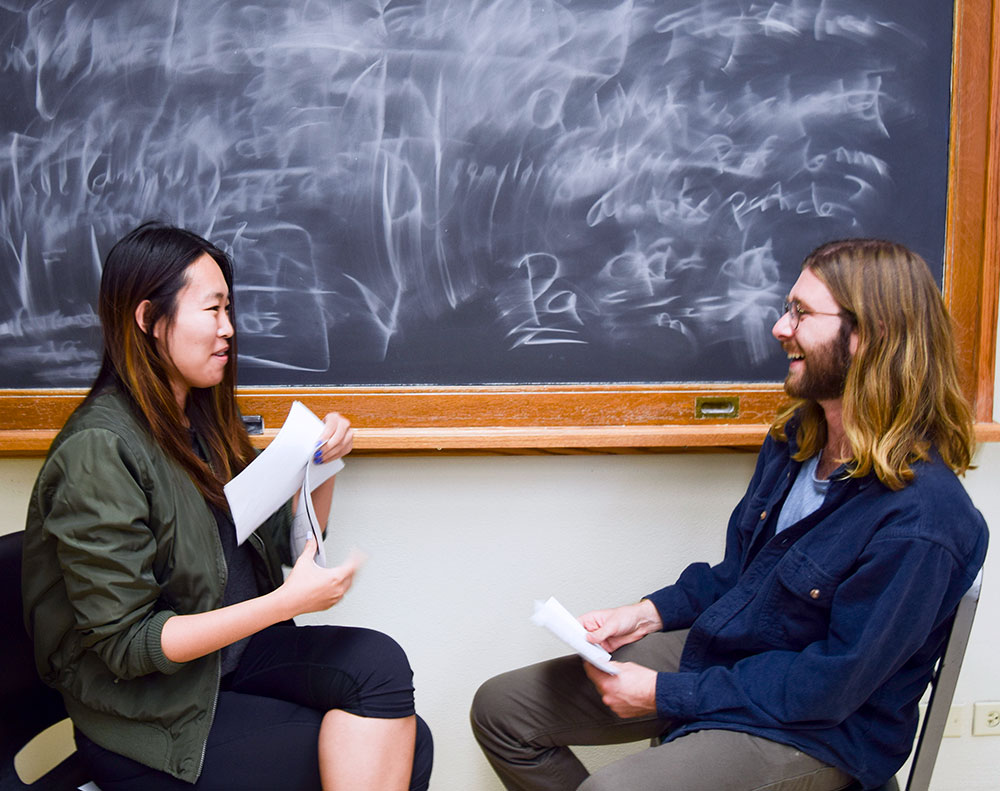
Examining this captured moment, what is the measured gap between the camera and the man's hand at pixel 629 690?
1.34m

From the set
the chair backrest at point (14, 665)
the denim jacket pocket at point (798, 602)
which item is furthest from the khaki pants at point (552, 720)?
the chair backrest at point (14, 665)

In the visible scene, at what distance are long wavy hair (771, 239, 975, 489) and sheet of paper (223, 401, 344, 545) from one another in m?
0.90

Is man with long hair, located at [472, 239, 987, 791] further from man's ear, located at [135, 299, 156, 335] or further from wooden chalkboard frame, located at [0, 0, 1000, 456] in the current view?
man's ear, located at [135, 299, 156, 335]

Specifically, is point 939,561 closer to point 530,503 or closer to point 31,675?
point 530,503

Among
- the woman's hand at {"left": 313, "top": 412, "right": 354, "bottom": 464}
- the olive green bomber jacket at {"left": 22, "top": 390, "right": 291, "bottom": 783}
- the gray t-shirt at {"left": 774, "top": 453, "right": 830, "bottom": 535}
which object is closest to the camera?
the olive green bomber jacket at {"left": 22, "top": 390, "right": 291, "bottom": 783}

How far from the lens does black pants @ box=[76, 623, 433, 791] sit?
4.03ft

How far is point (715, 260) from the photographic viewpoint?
177 cm

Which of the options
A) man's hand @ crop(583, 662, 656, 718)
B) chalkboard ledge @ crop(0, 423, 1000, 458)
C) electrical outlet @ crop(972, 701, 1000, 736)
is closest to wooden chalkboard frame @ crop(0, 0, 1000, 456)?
chalkboard ledge @ crop(0, 423, 1000, 458)

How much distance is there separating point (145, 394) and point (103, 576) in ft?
0.99

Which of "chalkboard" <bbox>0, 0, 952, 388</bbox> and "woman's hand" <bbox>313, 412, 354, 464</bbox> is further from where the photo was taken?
"chalkboard" <bbox>0, 0, 952, 388</bbox>

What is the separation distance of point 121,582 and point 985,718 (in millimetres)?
1960

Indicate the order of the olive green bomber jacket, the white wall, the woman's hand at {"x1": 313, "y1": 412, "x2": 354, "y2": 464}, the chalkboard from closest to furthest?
the olive green bomber jacket → the woman's hand at {"x1": 313, "y1": 412, "x2": 354, "y2": 464} → the chalkboard → the white wall

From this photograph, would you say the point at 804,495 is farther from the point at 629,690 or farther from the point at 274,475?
the point at 274,475

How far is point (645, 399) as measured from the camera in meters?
1.78
